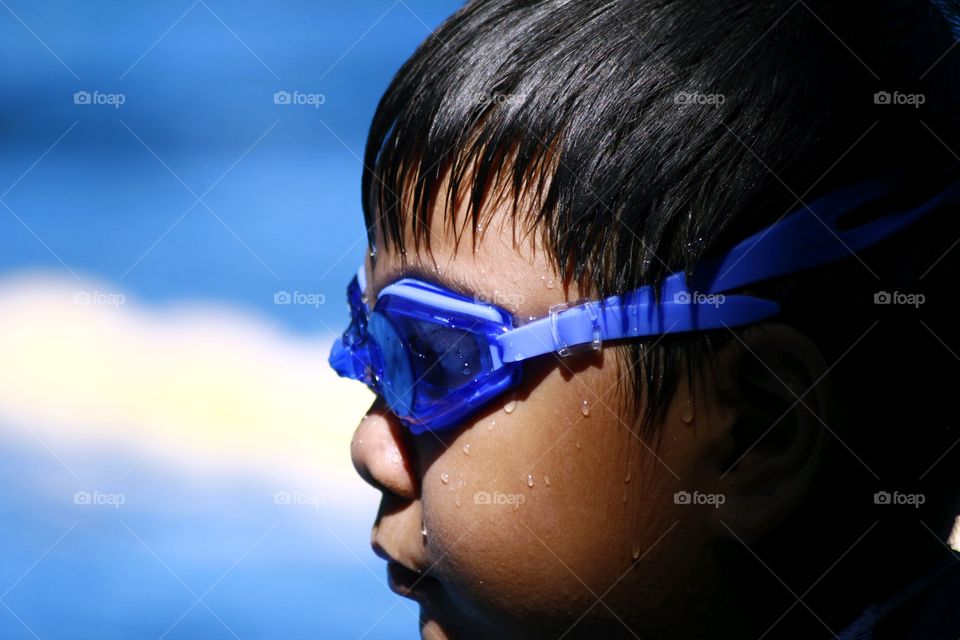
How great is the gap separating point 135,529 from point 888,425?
153cm

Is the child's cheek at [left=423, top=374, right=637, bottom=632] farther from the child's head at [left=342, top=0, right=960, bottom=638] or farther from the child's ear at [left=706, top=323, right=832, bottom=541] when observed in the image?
the child's ear at [left=706, top=323, right=832, bottom=541]

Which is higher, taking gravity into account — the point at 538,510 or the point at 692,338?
the point at 692,338

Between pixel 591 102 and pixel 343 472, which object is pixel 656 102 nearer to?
pixel 591 102

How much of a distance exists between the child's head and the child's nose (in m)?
0.06

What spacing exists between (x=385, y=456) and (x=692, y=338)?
1.20 feet

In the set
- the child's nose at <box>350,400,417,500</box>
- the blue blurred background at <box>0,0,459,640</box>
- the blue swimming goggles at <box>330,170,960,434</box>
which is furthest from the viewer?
the blue blurred background at <box>0,0,459,640</box>

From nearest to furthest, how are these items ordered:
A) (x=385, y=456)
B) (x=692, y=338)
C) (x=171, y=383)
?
(x=692, y=338), (x=385, y=456), (x=171, y=383)

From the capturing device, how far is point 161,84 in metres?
2.33

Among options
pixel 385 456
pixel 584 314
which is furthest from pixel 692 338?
pixel 385 456

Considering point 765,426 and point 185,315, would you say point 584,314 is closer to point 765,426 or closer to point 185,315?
point 765,426

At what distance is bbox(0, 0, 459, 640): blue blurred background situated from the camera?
200 centimetres

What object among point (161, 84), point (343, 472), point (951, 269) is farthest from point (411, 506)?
point (161, 84)

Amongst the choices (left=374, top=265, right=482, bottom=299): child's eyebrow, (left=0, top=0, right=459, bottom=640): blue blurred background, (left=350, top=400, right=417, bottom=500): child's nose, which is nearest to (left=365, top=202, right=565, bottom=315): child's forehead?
(left=374, top=265, right=482, bottom=299): child's eyebrow

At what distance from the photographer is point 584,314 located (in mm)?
978
